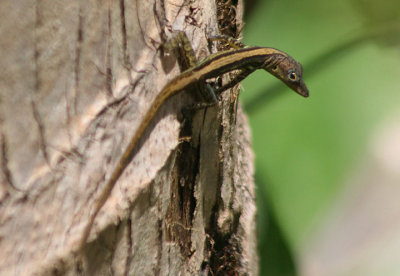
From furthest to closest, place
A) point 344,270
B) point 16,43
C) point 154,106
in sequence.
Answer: point 344,270 < point 154,106 < point 16,43

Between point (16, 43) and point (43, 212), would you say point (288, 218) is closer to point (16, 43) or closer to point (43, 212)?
point (43, 212)

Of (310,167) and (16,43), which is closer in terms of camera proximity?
(16,43)

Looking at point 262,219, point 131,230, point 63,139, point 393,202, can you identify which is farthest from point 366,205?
point 63,139

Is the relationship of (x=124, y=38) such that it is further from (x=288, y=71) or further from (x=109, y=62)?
(x=288, y=71)

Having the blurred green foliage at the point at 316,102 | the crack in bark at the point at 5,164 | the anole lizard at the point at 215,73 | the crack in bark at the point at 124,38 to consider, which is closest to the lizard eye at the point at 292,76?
the anole lizard at the point at 215,73

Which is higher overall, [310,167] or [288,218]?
[310,167]

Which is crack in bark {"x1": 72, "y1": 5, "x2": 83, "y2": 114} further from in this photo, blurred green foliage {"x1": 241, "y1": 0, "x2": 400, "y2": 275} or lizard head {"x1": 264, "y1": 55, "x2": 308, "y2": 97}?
blurred green foliage {"x1": 241, "y1": 0, "x2": 400, "y2": 275}

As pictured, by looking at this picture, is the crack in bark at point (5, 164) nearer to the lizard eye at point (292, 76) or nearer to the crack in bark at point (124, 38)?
the crack in bark at point (124, 38)
